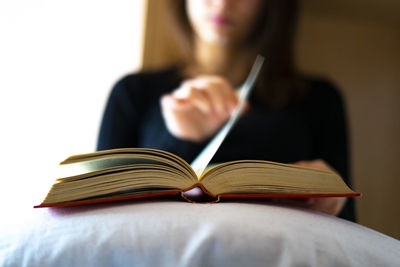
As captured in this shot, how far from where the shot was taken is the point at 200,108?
97 centimetres

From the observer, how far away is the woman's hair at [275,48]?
1.33 metres

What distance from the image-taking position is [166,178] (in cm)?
54

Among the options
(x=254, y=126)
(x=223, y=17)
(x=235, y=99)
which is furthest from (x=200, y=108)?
(x=223, y=17)

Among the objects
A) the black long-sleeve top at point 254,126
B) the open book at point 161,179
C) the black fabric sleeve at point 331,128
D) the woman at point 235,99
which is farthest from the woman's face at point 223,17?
the open book at point 161,179

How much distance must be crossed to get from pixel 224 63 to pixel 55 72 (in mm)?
599

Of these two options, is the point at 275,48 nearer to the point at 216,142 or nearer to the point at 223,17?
the point at 223,17

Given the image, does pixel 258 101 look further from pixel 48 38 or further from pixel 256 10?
pixel 48 38

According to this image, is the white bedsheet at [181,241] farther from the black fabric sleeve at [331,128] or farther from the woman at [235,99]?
the black fabric sleeve at [331,128]

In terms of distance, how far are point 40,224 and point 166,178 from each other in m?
0.17

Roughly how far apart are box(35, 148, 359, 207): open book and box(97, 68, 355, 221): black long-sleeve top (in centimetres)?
52


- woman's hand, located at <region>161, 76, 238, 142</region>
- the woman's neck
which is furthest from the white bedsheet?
the woman's neck

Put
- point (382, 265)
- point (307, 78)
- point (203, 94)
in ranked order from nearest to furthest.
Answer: point (382, 265)
point (203, 94)
point (307, 78)

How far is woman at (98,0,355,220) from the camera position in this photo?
115 centimetres

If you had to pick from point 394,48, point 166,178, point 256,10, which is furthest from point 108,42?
point 394,48
